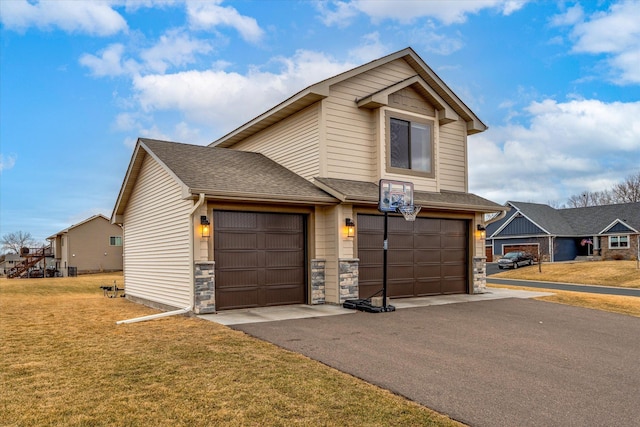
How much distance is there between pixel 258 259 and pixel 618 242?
36.4 m

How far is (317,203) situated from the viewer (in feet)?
37.0

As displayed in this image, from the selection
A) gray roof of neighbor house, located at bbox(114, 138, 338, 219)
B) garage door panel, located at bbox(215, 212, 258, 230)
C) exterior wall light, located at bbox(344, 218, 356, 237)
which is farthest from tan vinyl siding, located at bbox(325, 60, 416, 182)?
garage door panel, located at bbox(215, 212, 258, 230)

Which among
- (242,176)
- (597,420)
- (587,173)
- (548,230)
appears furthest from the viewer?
(587,173)

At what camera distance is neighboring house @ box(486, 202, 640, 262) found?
3594 centimetres

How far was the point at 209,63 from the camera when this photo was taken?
20422 mm

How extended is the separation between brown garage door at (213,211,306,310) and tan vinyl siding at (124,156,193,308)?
844 mm

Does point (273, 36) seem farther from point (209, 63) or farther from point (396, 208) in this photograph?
point (396, 208)

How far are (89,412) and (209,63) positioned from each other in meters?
18.8

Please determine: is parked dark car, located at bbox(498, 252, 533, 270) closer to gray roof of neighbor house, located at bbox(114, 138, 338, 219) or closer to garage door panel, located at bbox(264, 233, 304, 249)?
gray roof of neighbor house, located at bbox(114, 138, 338, 219)

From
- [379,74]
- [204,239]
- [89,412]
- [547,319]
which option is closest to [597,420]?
[89,412]

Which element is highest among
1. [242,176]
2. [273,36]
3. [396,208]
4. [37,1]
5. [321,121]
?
[273,36]

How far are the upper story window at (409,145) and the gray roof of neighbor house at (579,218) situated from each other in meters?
28.7

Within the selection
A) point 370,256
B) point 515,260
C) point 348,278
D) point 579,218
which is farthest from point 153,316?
point 579,218

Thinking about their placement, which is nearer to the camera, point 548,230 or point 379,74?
point 379,74
